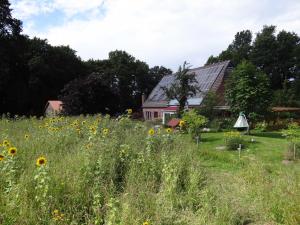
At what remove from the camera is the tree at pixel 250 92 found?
70.4 ft

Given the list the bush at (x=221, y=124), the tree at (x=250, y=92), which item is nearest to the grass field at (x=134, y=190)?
the tree at (x=250, y=92)

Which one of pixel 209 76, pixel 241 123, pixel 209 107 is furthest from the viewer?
pixel 209 76

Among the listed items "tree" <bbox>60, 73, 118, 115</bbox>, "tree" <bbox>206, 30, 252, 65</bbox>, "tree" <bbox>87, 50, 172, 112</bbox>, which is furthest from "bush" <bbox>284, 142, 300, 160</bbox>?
"tree" <bbox>87, 50, 172, 112</bbox>

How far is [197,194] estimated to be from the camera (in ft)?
17.6

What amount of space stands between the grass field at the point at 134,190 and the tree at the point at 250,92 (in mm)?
14850

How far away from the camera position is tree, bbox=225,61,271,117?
2145 cm

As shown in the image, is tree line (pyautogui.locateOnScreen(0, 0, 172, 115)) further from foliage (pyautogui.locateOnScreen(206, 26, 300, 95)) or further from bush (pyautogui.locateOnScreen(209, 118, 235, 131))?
foliage (pyautogui.locateOnScreen(206, 26, 300, 95))

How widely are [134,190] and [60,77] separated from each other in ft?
141

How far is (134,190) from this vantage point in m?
5.14

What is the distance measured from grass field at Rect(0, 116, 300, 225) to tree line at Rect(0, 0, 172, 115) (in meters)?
20.2

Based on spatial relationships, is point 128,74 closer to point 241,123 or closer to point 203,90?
point 203,90

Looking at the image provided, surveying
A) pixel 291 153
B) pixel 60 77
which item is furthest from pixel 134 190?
pixel 60 77

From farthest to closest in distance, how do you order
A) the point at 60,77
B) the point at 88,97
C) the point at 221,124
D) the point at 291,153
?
1. the point at 60,77
2. the point at 88,97
3. the point at 221,124
4. the point at 291,153

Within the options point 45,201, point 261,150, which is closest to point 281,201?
point 45,201
